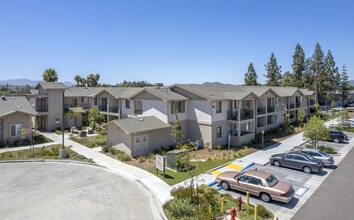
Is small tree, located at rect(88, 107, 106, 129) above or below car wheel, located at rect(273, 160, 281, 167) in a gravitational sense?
above

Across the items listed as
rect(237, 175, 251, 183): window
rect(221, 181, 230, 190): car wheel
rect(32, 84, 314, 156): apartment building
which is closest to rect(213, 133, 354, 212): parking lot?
rect(221, 181, 230, 190): car wheel

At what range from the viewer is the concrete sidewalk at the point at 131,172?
14703mm

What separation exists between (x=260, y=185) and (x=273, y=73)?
65.9 meters

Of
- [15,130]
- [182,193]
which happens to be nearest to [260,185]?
[182,193]

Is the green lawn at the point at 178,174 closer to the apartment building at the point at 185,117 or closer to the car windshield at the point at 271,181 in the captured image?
the car windshield at the point at 271,181

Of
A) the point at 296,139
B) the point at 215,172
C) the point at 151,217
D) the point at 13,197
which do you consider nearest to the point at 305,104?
the point at 296,139

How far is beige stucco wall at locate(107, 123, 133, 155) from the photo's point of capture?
2269 centimetres

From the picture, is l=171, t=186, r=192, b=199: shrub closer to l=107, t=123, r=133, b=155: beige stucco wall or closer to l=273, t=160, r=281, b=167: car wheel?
l=107, t=123, r=133, b=155: beige stucco wall

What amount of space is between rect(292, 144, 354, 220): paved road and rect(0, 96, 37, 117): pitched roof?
30.4 metres

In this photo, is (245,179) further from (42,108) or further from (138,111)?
(42,108)

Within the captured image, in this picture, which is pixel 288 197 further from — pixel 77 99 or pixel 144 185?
pixel 77 99

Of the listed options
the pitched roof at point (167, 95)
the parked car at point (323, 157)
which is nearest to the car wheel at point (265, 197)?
the parked car at point (323, 157)

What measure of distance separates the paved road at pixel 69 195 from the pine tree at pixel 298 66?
62056 mm

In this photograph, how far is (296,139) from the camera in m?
30.6
